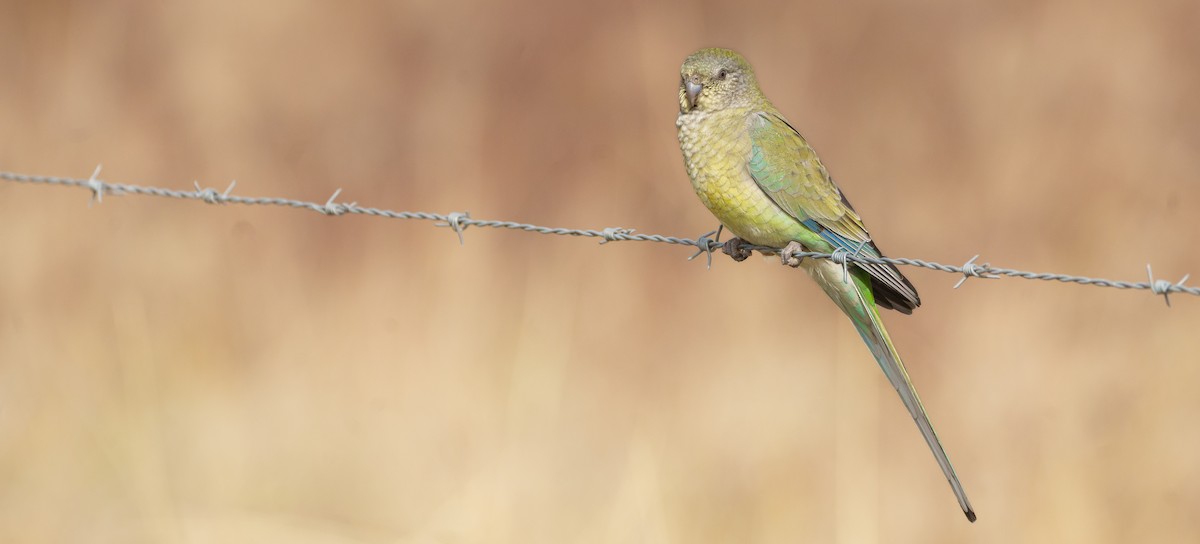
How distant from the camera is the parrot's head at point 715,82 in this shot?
5102mm

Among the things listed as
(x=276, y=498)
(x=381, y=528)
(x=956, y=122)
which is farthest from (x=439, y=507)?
(x=956, y=122)

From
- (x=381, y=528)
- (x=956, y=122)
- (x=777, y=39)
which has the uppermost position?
(x=777, y=39)

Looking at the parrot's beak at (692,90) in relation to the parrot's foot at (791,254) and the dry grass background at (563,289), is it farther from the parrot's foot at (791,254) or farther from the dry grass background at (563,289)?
the dry grass background at (563,289)

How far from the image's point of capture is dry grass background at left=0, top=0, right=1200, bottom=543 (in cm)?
705

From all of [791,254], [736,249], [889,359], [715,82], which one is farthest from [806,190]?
[889,359]

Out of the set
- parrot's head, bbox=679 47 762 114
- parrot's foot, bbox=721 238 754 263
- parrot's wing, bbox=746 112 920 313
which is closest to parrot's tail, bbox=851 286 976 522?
parrot's wing, bbox=746 112 920 313

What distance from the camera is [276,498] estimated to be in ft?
24.1

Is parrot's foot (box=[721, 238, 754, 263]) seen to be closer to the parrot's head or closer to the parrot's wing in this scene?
the parrot's wing

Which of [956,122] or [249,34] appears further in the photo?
[249,34]

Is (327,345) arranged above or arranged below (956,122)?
below

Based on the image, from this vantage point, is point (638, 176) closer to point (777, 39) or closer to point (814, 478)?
point (777, 39)

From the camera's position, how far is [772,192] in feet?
16.0

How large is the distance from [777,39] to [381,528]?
4.09 m

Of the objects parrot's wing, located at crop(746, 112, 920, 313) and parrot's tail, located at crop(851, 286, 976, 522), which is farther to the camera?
parrot's wing, located at crop(746, 112, 920, 313)
